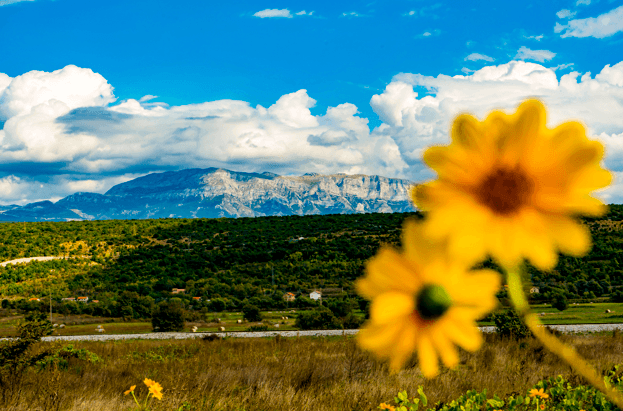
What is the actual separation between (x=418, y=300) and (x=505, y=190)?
0.11 metres

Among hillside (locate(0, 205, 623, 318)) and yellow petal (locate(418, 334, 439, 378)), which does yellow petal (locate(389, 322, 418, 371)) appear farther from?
hillside (locate(0, 205, 623, 318))

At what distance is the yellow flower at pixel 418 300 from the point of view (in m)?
0.32

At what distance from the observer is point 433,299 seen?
0.34 metres

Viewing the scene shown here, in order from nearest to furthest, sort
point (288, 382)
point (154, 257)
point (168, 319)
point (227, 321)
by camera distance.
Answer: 1. point (288, 382)
2. point (168, 319)
3. point (227, 321)
4. point (154, 257)

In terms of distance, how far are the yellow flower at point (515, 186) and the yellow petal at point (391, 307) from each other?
0.07 meters

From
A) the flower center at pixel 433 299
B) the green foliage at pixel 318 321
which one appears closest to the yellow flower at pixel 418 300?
the flower center at pixel 433 299

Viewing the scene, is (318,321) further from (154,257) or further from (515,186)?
(154,257)

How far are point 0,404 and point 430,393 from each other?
18.2ft

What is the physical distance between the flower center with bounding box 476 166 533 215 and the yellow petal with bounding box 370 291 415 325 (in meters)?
0.10

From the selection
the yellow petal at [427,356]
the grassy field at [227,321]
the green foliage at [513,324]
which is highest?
the yellow petal at [427,356]

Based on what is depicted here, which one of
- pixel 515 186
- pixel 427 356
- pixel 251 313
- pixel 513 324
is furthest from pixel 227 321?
pixel 515 186

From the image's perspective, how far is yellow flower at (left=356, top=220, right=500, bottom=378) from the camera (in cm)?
32

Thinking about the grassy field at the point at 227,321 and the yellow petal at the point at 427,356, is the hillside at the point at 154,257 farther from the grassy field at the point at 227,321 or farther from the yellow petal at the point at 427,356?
the yellow petal at the point at 427,356

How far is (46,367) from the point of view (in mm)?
8445
